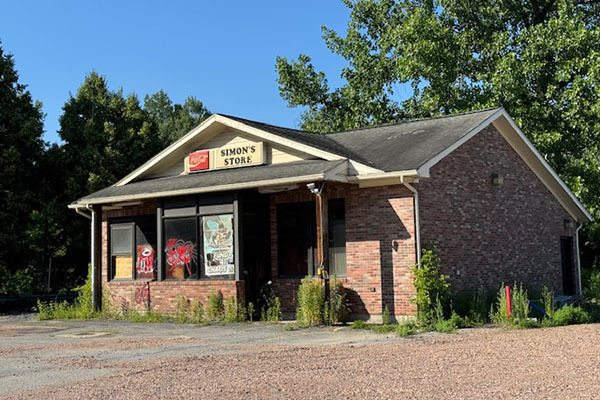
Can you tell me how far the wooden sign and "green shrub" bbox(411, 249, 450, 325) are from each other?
5.19 m

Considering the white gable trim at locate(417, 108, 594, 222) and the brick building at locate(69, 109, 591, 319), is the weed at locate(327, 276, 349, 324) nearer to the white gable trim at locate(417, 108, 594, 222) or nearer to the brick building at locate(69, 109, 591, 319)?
the brick building at locate(69, 109, 591, 319)

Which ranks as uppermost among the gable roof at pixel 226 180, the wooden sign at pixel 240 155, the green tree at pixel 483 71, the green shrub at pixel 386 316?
the green tree at pixel 483 71

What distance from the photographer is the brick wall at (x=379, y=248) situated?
1532 centimetres

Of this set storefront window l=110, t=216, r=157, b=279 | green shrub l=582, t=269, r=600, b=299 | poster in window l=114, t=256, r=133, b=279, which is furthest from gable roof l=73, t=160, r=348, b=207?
green shrub l=582, t=269, r=600, b=299

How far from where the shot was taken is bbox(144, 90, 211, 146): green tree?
59.0m

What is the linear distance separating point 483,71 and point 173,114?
42291 millimetres

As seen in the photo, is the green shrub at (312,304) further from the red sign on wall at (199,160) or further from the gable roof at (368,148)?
the red sign on wall at (199,160)

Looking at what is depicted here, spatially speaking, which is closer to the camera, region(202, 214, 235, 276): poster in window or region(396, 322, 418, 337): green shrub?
region(396, 322, 418, 337): green shrub

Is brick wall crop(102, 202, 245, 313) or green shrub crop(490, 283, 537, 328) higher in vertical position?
brick wall crop(102, 202, 245, 313)

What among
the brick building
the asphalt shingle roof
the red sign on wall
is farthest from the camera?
the red sign on wall

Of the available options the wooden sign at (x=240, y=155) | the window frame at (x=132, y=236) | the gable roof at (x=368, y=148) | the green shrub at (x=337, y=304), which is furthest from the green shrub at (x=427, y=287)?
the window frame at (x=132, y=236)

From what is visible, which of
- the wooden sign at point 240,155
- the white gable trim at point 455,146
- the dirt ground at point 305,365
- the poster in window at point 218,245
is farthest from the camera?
the wooden sign at point 240,155

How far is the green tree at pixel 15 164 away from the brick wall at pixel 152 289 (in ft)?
28.8

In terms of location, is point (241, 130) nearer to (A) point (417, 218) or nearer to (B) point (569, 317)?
(A) point (417, 218)
